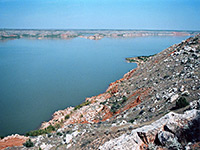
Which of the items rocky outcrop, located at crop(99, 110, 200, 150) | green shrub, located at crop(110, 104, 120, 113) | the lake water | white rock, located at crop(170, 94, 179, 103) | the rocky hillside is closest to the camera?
rocky outcrop, located at crop(99, 110, 200, 150)

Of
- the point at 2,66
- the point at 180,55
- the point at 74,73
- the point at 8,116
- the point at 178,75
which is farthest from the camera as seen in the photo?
the point at 2,66

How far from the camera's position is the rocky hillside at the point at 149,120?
4.96 meters

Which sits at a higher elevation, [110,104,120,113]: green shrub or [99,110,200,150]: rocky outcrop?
[99,110,200,150]: rocky outcrop

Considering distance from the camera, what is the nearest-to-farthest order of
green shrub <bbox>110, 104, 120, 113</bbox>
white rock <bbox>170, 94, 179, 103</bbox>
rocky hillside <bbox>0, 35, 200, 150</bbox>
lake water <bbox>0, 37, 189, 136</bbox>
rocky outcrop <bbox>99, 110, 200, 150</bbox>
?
rocky outcrop <bbox>99, 110, 200, 150</bbox> → rocky hillside <bbox>0, 35, 200, 150</bbox> → white rock <bbox>170, 94, 179, 103</bbox> → green shrub <bbox>110, 104, 120, 113</bbox> → lake water <bbox>0, 37, 189, 136</bbox>

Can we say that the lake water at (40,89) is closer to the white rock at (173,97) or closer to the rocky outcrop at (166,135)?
the white rock at (173,97)

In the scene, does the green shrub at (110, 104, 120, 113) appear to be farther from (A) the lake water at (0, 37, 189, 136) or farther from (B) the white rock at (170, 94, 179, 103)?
(A) the lake water at (0, 37, 189, 136)

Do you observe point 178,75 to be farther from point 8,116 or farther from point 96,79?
point 96,79

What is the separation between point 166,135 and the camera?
16.0ft

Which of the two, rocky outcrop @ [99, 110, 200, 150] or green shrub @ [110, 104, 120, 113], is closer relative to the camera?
rocky outcrop @ [99, 110, 200, 150]

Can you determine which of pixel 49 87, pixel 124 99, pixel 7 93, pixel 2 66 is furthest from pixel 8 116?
pixel 2 66

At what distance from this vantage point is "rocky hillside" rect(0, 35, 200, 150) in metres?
4.96

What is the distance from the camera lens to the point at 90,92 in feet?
85.3

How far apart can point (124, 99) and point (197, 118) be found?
8.47 metres

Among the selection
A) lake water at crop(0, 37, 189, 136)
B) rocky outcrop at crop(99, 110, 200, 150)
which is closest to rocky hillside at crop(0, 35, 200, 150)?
rocky outcrop at crop(99, 110, 200, 150)
